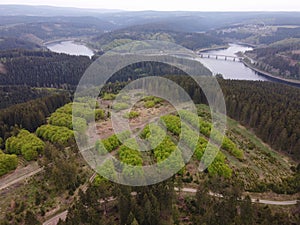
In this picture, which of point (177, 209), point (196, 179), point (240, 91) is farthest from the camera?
point (240, 91)

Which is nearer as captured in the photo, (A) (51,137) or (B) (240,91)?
(A) (51,137)

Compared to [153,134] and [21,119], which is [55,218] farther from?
[21,119]

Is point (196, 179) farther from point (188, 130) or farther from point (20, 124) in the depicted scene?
point (20, 124)

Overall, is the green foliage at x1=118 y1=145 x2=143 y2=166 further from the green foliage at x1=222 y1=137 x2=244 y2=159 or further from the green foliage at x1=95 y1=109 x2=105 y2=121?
the green foliage at x1=222 y1=137 x2=244 y2=159

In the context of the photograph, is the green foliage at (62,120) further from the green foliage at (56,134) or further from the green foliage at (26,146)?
the green foliage at (26,146)

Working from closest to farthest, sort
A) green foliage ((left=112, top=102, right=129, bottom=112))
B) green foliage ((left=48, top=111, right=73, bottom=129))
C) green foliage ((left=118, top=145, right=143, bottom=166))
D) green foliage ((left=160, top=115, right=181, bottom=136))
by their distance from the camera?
green foliage ((left=118, top=145, right=143, bottom=166)), green foliage ((left=160, top=115, right=181, bottom=136)), green foliage ((left=48, top=111, right=73, bottom=129)), green foliage ((left=112, top=102, right=129, bottom=112))

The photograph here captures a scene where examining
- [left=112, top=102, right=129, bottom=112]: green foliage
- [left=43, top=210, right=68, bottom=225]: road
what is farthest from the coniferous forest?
[left=112, top=102, right=129, bottom=112]: green foliage

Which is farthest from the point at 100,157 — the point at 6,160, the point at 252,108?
the point at 252,108
